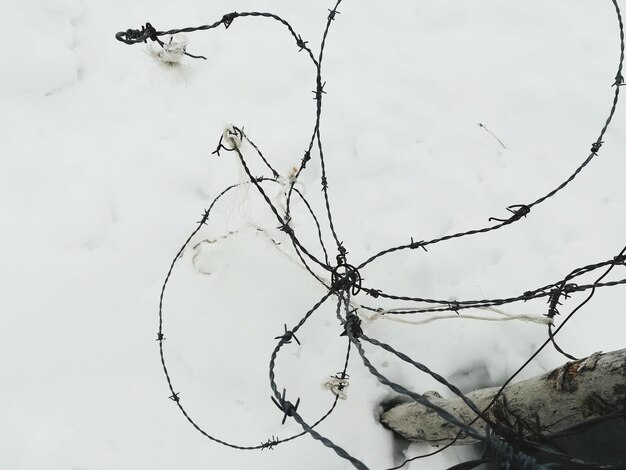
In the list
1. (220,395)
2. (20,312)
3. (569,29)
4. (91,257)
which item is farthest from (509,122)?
(20,312)

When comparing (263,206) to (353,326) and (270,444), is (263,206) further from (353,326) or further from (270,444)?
(353,326)

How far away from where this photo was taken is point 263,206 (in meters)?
2.57

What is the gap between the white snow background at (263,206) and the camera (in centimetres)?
215

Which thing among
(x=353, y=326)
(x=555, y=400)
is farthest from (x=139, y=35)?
(x=555, y=400)

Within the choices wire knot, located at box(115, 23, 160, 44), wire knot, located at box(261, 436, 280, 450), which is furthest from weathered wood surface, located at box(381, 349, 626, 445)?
wire knot, located at box(115, 23, 160, 44)

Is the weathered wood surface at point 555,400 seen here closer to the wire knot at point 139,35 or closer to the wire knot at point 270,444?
the wire knot at point 270,444

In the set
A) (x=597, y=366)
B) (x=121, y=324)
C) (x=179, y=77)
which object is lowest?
(x=597, y=366)

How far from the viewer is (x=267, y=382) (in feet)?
7.33

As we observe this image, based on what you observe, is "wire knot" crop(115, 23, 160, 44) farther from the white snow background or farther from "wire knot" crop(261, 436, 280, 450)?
"wire knot" crop(261, 436, 280, 450)

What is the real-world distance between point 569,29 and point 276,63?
6.29 feet

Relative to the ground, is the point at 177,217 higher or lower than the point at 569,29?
lower

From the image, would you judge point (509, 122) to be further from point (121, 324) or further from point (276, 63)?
point (121, 324)

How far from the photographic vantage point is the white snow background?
2146 mm

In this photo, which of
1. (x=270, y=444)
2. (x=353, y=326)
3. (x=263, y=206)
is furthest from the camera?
(x=263, y=206)
